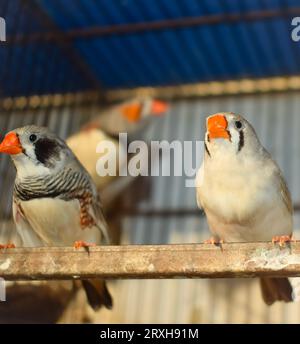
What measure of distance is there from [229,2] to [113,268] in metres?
1.28

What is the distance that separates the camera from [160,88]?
2760 millimetres

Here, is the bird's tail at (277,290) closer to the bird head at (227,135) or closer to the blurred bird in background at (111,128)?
the bird head at (227,135)

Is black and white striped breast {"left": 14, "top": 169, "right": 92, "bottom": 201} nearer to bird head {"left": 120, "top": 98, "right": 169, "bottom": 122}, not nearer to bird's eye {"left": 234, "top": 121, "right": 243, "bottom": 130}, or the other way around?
bird's eye {"left": 234, "top": 121, "right": 243, "bottom": 130}

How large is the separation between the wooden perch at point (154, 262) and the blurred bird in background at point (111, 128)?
900mm

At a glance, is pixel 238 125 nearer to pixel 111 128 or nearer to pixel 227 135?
pixel 227 135

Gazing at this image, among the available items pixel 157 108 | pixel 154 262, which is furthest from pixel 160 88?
pixel 154 262

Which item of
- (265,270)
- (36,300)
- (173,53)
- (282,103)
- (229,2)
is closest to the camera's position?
(265,270)


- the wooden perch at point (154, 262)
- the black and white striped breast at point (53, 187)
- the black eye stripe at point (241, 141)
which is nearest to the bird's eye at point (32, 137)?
the black and white striped breast at point (53, 187)

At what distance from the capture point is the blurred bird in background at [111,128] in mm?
2322

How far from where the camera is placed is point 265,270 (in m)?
1.28

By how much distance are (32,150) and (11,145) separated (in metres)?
0.07

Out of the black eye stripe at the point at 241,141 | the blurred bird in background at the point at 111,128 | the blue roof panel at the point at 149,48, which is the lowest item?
the black eye stripe at the point at 241,141
